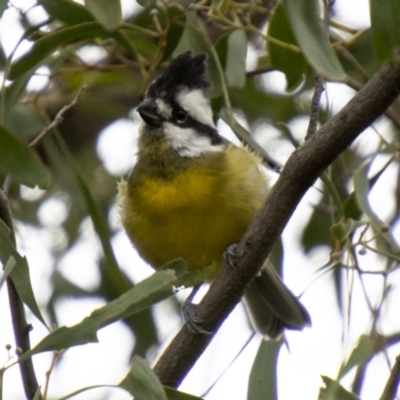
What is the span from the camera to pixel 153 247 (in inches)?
108

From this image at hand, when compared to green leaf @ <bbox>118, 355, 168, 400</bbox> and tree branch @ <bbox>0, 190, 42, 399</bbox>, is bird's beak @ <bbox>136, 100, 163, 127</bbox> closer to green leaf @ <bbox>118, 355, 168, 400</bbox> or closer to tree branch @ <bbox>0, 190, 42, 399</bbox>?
tree branch @ <bbox>0, 190, 42, 399</bbox>

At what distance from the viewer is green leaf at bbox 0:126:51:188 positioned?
6.28 feet

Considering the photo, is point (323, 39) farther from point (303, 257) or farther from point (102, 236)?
point (303, 257)

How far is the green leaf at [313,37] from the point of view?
1.62 metres

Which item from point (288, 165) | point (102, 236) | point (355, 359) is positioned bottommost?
point (355, 359)

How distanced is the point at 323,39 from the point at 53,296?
1878mm

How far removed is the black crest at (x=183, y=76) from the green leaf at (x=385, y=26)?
1090mm

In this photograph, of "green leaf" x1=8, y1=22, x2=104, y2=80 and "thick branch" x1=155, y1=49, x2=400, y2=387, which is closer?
"thick branch" x1=155, y1=49, x2=400, y2=387

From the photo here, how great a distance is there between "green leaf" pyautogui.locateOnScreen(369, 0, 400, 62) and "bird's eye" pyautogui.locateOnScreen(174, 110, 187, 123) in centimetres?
155

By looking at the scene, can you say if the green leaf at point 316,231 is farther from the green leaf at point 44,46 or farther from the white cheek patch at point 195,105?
the green leaf at point 44,46

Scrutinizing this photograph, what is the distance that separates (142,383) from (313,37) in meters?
0.72

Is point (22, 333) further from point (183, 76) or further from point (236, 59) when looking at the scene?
point (183, 76)

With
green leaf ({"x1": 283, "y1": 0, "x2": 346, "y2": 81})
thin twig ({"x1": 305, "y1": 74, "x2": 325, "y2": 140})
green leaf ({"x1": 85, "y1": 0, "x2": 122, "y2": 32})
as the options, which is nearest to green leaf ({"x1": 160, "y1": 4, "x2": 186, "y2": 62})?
green leaf ({"x1": 85, "y1": 0, "x2": 122, "y2": 32})

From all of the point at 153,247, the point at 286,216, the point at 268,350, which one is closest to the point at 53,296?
the point at 153,247
